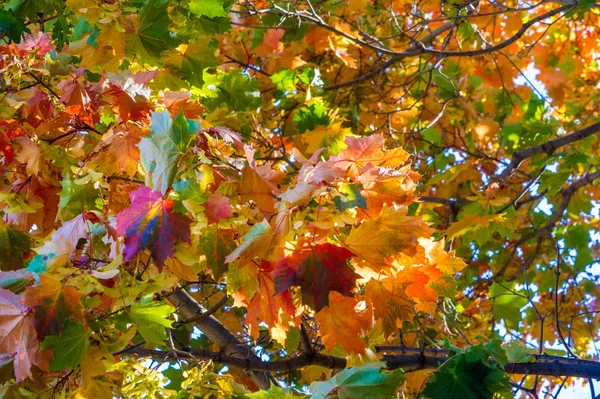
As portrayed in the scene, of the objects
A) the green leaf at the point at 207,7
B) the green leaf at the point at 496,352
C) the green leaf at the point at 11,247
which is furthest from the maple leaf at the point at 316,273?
the green leaf at the point at 207,7

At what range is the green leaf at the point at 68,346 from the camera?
155cm

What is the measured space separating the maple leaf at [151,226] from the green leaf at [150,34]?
26.9 inches

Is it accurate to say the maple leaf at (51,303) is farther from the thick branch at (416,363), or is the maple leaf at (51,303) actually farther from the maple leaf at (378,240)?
the maple leaf at (378,240)

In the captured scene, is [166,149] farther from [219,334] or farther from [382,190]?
[219,334]

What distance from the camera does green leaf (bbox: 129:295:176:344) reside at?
1.59 m

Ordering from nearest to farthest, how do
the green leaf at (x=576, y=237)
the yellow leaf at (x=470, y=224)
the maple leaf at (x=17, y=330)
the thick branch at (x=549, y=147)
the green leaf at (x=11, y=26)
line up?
1. the maple leaf at (x=17, y=330)
2. the green leaf at (x=11, y=26)
3. the yellow leaf at (x=470, y=224)
4. the thick branch at (x=549, y=147)
5. the green leaf at (x=576, y=237)

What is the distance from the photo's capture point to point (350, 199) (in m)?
1.46

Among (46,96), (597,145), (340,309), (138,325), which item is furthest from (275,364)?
(597,145)

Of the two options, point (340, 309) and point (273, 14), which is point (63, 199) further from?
point (273, 14)

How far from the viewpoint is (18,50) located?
6.73 ft

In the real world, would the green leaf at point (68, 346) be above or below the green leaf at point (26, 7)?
below

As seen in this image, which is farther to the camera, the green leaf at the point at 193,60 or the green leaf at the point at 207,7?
the green leaf at the point at 193,60

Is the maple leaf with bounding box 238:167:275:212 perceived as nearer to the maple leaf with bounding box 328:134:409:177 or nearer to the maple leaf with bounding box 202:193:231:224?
the maple leaf with bounding box 202:193:231:224

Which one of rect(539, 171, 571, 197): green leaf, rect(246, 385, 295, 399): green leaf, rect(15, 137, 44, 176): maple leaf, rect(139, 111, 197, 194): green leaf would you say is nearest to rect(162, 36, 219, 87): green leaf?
rect(15, 137, 44, 176): maple leaf
